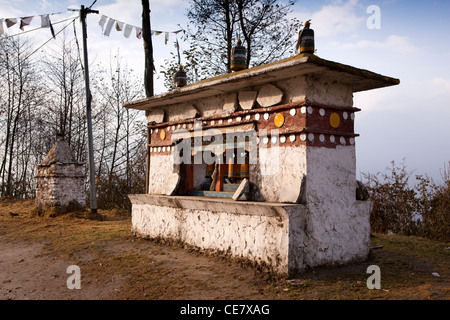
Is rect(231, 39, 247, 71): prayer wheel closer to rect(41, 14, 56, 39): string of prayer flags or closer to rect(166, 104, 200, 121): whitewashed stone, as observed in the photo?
rect(166, 104, 200, 121): whitewashed stone

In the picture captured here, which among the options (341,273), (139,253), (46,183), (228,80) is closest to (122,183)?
(46,183)

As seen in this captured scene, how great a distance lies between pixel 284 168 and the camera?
518 centimetres

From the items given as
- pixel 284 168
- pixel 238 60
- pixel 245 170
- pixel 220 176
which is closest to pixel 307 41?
pixel 238 60

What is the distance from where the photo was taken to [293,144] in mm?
5086

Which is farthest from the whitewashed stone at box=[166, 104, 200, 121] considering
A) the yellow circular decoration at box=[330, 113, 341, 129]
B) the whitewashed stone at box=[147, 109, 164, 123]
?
the yellow circular decoration at box=[330, 113, 341, 129]

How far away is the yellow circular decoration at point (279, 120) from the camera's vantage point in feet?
17.2

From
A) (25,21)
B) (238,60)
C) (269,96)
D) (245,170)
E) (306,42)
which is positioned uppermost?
(25,21)

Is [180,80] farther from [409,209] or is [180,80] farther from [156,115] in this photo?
[409,209]

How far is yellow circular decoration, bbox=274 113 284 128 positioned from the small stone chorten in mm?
7775

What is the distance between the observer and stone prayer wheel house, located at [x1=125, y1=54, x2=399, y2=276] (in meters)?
4.83

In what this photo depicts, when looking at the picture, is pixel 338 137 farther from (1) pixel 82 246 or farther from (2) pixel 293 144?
(1) pixel 82 246

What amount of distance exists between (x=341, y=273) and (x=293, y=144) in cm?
176

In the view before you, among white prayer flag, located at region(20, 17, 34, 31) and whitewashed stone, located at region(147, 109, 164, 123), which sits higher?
white prayer flag, located at region(20, 17, 34, 31)

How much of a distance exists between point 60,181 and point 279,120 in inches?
312
